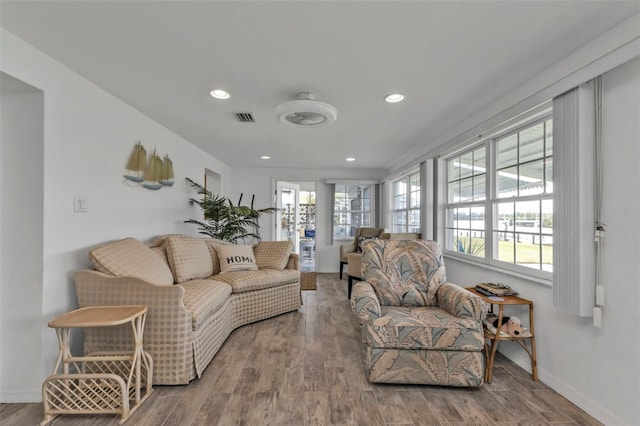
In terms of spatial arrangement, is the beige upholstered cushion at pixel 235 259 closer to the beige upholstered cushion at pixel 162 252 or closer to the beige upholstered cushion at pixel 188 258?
the beige upholstered cushion at pixel 188 258

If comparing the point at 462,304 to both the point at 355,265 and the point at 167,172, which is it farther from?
the point at 167,172

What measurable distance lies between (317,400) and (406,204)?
386cm

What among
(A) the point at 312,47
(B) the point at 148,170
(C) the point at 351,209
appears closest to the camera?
(A) the point at 312,47

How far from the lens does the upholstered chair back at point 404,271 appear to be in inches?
99.7

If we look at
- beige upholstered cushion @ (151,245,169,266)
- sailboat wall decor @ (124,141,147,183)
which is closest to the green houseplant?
beige upholstered cushion @ (151,245,169,266)

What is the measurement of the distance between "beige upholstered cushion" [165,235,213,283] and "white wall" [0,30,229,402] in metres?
0.36

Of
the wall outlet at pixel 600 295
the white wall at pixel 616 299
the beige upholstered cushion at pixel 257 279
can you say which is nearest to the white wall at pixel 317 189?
the beige upholstered cushion at pixel 257 279

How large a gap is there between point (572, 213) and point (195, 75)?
267 centimetres

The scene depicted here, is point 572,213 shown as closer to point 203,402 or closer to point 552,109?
point 552,109

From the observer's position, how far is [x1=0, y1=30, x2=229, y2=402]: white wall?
75.0 inches

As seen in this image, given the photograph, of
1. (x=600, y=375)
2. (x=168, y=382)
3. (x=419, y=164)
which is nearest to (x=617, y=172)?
(x=600, y=375)

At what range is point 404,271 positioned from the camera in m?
2.63

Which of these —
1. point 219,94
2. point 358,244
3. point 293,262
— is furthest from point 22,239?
point 358,244

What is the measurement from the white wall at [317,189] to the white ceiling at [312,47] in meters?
3.20
